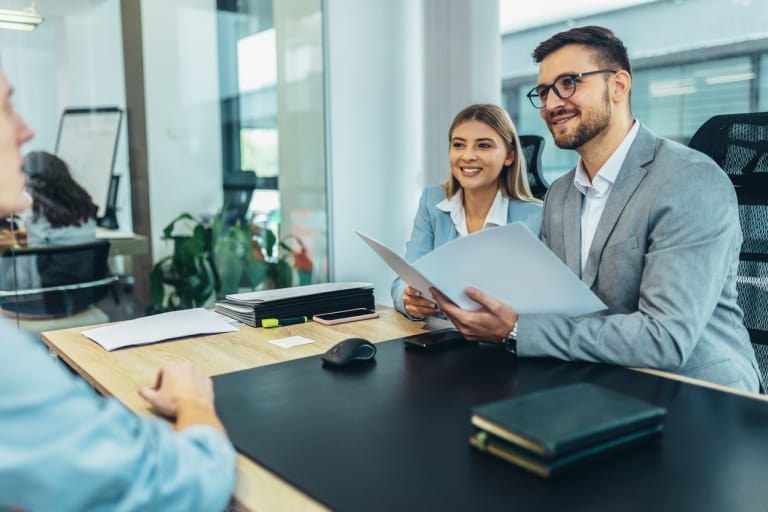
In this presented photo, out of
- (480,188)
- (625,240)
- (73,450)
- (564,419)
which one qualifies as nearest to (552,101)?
(625,240)

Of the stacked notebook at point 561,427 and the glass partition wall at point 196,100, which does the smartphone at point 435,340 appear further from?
the glass partition wall at point 196,100

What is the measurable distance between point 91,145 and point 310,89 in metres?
1.22

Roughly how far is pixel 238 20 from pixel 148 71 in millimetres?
572

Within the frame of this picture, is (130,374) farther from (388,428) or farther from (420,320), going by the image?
(420,320)

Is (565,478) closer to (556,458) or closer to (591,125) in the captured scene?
(556,458)

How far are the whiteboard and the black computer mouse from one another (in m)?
2.33

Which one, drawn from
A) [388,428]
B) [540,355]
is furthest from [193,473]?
[540,355]

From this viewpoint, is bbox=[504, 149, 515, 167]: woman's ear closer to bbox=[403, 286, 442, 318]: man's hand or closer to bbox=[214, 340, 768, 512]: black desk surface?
bbox=[403, 286, 442, 318]: man's hand

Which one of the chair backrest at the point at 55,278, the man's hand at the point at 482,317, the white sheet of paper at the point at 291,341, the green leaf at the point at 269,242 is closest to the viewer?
the man's hand at the point at 482,317

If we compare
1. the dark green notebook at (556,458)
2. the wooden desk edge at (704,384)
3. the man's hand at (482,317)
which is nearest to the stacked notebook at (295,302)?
the man's hand at (482,317)

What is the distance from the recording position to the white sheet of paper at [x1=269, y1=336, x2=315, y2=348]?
5.32 feet

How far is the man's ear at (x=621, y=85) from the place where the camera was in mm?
1666

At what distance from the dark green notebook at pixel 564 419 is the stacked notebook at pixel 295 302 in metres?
0.97

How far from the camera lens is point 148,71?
3367 mm
